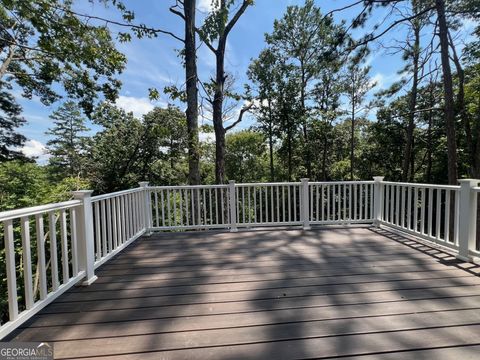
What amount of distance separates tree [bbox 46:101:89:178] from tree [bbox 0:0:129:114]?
3465 mm

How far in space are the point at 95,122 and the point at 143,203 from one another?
8.86m

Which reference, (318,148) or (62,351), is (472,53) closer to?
(318,148)

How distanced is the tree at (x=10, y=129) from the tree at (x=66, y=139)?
1.34 meters

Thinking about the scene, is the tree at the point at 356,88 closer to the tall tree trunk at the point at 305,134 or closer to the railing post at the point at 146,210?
the tall tree trunk at the point at 305,134

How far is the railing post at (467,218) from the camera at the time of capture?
279 centimetres

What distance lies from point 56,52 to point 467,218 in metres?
8.20

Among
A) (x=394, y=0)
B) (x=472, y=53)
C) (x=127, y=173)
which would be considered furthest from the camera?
(x=127, y=173)

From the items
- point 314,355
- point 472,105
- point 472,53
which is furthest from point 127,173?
point 472,105

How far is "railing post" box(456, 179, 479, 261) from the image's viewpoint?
279 centimetres

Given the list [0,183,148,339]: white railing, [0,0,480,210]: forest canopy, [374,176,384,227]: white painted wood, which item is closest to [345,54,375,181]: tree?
[0,0,480,210]: forest canopy

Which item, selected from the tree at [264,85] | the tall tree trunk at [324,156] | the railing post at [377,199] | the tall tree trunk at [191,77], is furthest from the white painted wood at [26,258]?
the tall tree trunk at [324,156]

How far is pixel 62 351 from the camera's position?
155cm

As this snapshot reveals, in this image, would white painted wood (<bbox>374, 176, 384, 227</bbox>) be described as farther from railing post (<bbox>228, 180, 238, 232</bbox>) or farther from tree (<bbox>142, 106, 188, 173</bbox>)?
tree (<bbox>142, 106, 188, 173</bbox>)

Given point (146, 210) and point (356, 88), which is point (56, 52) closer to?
point (146, 210)
